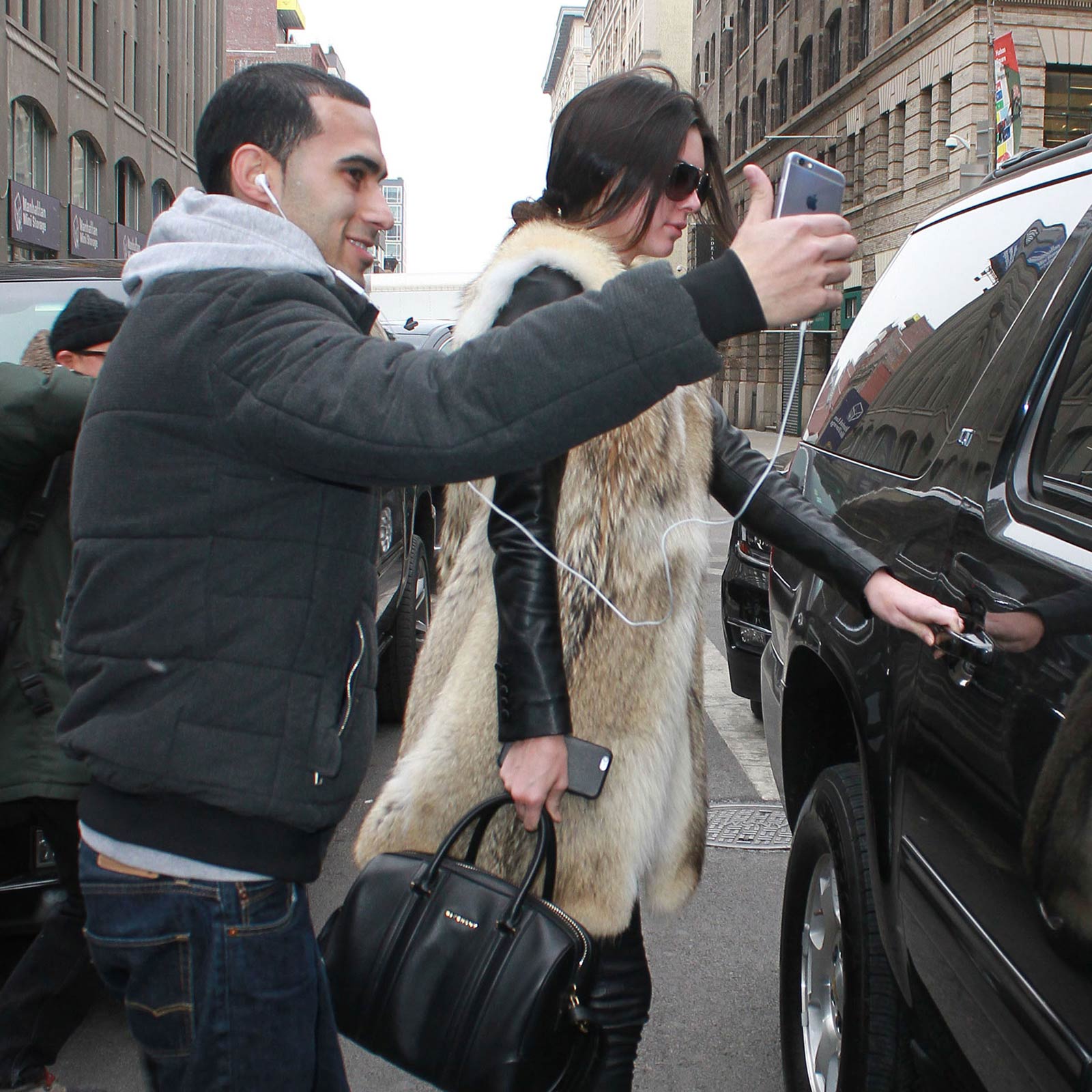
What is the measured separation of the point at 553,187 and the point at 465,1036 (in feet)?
4.74

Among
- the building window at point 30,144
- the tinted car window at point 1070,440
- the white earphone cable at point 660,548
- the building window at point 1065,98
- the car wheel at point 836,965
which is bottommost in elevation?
the car wheel at point 836,965

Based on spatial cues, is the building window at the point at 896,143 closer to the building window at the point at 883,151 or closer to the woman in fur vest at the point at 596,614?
the building window at the point at 883,151

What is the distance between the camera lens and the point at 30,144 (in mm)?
29500

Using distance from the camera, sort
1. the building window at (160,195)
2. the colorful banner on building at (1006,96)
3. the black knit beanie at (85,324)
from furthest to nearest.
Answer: the building window at (160,195) → the colorful banner on building at (1006,96) → the black knit beanie at (85,324)

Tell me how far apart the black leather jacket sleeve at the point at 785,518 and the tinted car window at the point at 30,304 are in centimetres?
251

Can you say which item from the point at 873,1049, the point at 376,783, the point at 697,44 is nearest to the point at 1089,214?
the point at 873,1049

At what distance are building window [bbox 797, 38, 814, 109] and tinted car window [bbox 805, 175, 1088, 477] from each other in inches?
1612

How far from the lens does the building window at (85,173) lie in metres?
33.0

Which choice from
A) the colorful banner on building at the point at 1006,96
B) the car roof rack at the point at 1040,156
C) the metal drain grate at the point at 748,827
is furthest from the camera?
the colorful banner on building at the point at 1006,96

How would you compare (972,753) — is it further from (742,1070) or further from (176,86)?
(176,86)

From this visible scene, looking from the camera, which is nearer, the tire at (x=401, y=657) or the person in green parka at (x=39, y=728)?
the person in green parka at (x=39, y=728)

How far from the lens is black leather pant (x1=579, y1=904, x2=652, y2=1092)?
2166 millimetres

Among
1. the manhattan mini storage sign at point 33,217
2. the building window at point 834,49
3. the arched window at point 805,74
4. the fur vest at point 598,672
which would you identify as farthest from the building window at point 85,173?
the fur vest at point 598,672

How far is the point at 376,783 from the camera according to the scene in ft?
17.1
